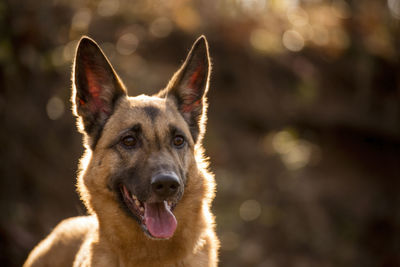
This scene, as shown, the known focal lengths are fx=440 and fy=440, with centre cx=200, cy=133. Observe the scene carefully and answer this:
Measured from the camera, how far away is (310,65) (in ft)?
43.2

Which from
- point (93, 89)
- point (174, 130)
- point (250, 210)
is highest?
point (93, 89)

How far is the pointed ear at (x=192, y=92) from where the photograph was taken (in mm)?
4617

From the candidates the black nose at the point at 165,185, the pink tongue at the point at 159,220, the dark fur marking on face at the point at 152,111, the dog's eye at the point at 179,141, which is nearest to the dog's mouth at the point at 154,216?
the pink tongue at the point at 159,220

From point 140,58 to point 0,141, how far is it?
4.07 m

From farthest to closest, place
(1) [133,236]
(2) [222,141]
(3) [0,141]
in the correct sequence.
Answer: (2) [222,141]
(3) [0,141]
(1) [133,236]

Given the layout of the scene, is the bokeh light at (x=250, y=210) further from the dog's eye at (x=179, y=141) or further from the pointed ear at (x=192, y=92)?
the dog's eye at (x=179, y=141)

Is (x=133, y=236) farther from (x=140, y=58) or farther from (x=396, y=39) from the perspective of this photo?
(x=396, y=39)

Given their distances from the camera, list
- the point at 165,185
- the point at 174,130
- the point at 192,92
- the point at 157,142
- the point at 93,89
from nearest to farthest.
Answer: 1. the point at 165,185
2. the point at 157,142
3. the point at 174,130
4. the point at 93,89
5. the point at 192,92

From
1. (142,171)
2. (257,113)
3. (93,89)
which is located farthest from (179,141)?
(257,113)

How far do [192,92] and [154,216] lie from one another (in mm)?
1515

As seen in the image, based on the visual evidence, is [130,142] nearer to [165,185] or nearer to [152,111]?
[152,111]

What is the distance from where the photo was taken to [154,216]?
3867 mm

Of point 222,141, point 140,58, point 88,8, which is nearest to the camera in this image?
point 88,8

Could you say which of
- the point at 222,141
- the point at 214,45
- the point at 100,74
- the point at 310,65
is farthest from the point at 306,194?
the point at 100,74
